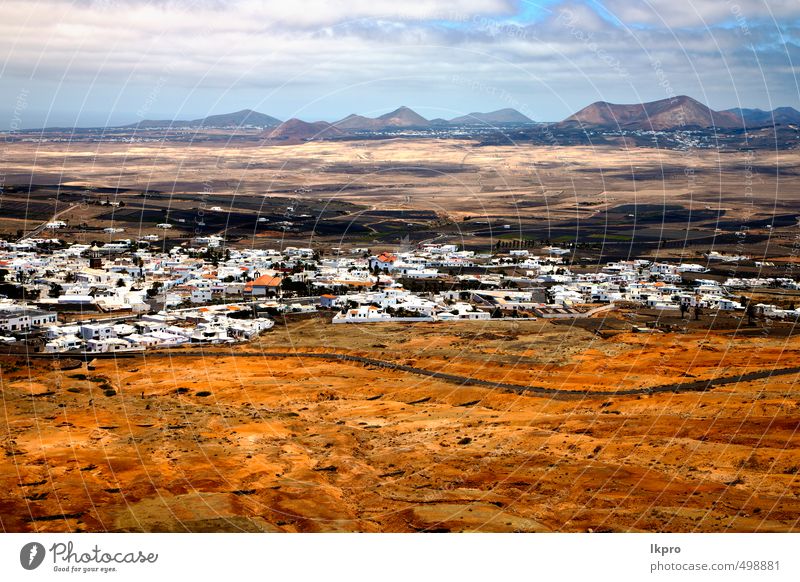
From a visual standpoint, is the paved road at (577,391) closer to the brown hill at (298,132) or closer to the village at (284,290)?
the village at (284,290)

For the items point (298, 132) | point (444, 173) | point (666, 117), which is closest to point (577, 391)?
point (444, 173)

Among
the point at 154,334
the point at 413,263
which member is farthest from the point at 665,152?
the point at 154,334

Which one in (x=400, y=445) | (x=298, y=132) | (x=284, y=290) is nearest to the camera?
(x=400, y=445)

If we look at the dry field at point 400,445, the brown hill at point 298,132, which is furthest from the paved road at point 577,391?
the brown hill at point 298,132

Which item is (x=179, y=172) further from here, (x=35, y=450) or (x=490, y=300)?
(x=35, y=450)

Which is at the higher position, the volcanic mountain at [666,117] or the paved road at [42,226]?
the volcanic mountain at [666,117]

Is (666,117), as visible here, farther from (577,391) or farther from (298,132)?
(577,391)

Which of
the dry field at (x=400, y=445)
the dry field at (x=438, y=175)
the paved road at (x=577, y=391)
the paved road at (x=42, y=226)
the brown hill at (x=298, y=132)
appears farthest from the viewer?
the brown hill at (x=298, y=132)
